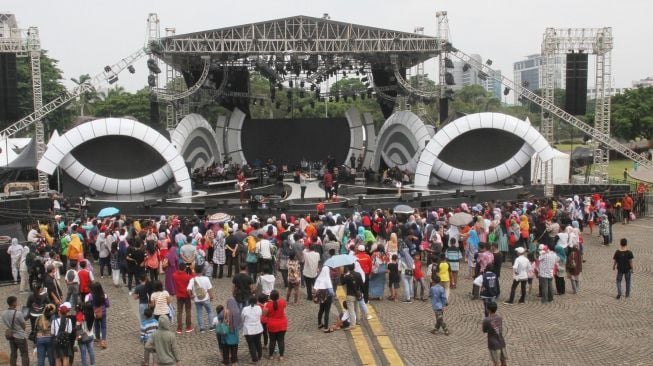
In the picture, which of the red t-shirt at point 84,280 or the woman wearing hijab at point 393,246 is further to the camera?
the woman wearing hijab at point 393,246

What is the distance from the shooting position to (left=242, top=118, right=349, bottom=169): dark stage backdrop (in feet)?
141

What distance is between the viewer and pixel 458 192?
88.2 ft

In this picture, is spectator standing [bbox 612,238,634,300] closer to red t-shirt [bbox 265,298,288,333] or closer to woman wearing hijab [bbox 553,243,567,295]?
woman wearing hijab [bbox 553,243,567,295]

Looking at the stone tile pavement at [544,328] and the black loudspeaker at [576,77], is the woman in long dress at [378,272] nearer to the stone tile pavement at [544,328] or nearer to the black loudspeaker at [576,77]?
the stone tile pavement at [544,328]

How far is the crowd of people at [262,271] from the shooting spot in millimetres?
10023

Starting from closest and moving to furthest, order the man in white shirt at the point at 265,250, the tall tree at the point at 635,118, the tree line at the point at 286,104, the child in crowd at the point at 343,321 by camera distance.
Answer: the child in crowd at the point at 343,321, the man in white shirt at the point at 265,250, the tree line at the point at 286,104, the tall tree at the point at 635,118

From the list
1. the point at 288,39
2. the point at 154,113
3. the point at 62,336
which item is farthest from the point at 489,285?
the point at 154,113

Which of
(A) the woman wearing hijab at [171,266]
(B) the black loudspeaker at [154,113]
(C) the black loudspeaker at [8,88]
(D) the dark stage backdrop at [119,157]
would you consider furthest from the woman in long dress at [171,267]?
(C) the black loudspeaker at [8,88]

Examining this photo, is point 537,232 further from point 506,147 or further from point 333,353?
point 506,147

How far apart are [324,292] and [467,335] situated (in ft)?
7.98

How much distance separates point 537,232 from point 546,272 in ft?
10.3

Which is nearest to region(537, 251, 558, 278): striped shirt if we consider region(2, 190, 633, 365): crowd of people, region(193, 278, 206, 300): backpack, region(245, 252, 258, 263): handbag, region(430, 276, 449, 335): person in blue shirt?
region(2, 190, 633, 365): crowd of people

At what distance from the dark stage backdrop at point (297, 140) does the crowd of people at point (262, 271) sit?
77.6 feet

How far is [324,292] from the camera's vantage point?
11.5m
